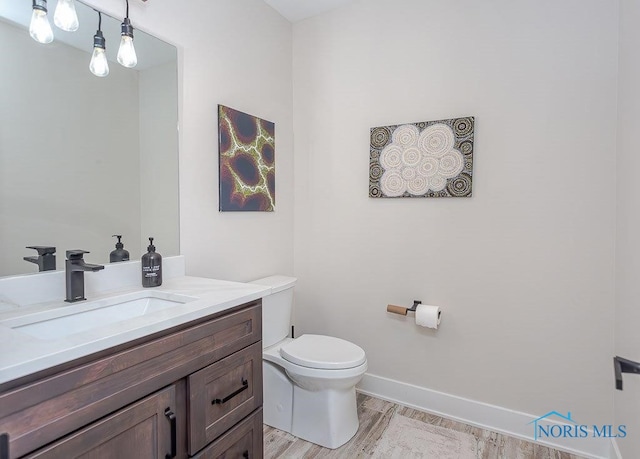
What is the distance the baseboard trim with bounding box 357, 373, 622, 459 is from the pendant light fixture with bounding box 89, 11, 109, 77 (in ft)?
7.38

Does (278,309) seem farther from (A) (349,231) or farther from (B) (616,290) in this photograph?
(B) (616,290)

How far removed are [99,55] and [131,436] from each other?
1.40 m

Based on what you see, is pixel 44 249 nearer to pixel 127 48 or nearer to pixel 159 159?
pixel 159 159

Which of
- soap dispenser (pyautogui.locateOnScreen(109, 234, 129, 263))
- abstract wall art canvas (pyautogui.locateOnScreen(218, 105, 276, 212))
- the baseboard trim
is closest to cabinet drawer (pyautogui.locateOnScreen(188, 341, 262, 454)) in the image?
soap dispenser (pyautogui.locateOnScreen(109, 234, 129, 263))

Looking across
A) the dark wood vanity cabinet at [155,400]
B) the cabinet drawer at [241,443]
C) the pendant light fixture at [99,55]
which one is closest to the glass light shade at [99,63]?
the pendant light fixture at [99,55]

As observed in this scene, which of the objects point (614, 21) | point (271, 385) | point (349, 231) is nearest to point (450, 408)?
point (271, 385)

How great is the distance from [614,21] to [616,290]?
1277mm

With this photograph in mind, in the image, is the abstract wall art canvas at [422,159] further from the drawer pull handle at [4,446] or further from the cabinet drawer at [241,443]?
the drawer pull handle at [4,446]

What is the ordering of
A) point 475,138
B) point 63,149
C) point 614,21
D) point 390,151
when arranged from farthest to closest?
point 390,151 → point 475,138 → point 614,21 → point 63,149

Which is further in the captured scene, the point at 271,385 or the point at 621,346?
the point at 271,385

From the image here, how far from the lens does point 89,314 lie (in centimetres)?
119

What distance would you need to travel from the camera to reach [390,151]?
219 centimetres

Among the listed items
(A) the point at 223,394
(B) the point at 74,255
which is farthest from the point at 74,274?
(A) the point at 223,394

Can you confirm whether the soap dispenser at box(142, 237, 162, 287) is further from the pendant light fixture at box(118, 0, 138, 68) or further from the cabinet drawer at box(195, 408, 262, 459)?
the pendant light fixture at box(118, 0, 138, 68)
